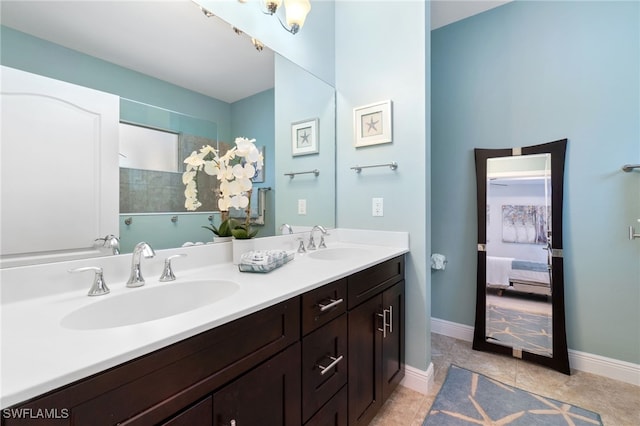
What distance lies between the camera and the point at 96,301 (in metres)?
0.80

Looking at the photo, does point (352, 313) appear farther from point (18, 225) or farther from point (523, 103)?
point (523, 103)

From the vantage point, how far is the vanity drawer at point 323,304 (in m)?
0.96

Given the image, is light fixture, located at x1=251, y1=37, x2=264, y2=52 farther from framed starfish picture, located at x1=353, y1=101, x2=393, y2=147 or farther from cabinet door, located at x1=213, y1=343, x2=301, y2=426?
cabinet door, located at x1=213, y1=343, x2=301, y2=426

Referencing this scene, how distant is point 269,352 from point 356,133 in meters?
1.56

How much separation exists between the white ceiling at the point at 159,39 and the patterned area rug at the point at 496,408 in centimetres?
203

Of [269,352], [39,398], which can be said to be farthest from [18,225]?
[269,352]

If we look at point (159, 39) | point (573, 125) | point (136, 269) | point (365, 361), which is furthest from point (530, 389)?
point (159, 39)

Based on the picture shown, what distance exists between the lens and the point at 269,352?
0.82 metres

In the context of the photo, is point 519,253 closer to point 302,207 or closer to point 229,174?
point 302,207

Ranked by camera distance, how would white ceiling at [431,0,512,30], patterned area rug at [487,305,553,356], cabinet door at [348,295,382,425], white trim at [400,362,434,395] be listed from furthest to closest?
white ceiling at [431,0,512,30]
patterned area rug at [487,305,553,356]
white trim at [400,362,434,395]
cabinet door at [348,295,382,425]

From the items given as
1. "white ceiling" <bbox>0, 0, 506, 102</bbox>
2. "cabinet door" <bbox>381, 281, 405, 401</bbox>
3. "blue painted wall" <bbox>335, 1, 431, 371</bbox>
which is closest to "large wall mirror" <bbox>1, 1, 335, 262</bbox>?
"white ceiling" <bbox>0, 0, 506, 102</bbox>

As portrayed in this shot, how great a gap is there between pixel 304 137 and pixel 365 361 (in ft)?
4.53

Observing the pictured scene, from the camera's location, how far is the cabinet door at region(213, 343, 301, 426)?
0.70 metres

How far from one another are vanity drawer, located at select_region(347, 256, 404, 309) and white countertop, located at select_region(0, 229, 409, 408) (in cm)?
6
